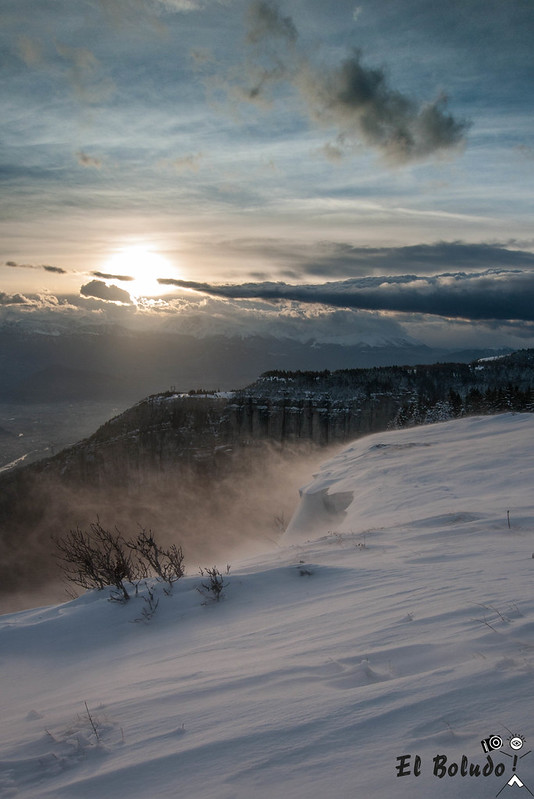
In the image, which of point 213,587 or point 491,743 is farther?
point 213,587

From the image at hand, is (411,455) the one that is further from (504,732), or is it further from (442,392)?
(442,392)

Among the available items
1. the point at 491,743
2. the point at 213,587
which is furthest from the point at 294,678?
the point at 213,587

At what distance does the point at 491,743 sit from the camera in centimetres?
269

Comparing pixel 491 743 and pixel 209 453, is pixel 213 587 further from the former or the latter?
pixel 209 453

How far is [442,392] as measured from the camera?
98000 mm

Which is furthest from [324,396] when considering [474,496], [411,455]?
[474,496]

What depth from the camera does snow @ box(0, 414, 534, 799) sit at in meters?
2.80

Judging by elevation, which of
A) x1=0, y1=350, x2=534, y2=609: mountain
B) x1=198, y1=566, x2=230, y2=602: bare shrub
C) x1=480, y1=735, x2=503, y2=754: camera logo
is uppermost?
x1=480, y1=735, x2=503, y2=754: camera logo

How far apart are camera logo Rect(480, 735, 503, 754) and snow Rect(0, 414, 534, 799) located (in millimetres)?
35

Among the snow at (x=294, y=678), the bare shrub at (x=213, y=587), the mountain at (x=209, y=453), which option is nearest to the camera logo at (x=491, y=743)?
the snow at (x=294, y=678)

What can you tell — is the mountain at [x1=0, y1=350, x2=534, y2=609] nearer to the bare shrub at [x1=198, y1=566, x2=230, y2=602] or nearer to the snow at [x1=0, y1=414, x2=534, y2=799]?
the bare shrub at [x1=198, y1=566, x2=230, y2=602]

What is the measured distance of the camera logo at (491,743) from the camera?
265 centimetres

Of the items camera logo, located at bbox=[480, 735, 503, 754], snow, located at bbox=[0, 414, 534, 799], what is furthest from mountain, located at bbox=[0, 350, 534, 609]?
camera logo, located at bbox=[480, 735, 503, 754]

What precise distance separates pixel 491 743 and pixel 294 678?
69.4 inches
